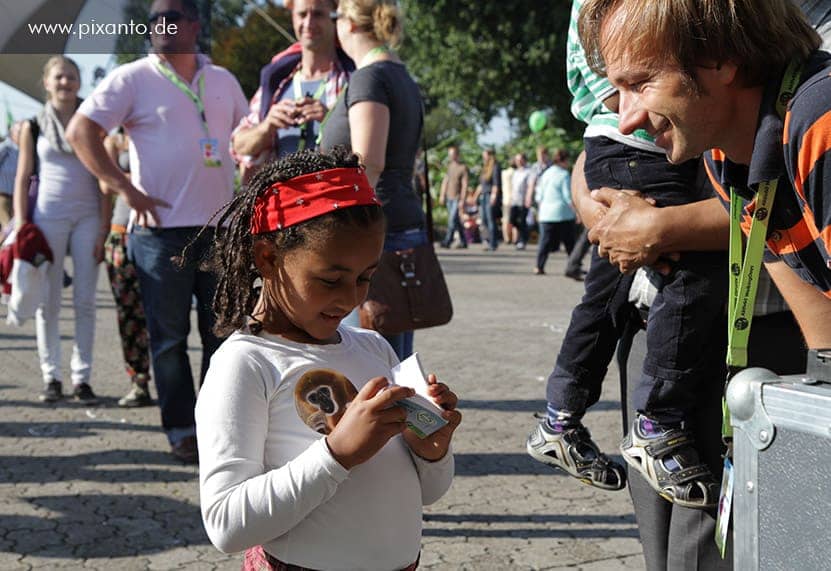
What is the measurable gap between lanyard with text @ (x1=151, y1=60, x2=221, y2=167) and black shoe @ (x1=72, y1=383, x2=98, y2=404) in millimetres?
2201

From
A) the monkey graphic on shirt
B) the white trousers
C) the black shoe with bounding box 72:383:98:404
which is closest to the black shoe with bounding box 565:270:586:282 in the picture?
the white trousers

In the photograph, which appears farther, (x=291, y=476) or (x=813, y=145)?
(x=291, y=476)

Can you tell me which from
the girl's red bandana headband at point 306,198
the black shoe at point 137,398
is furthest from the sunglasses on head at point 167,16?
the girl's red bandana headband at point 306,198

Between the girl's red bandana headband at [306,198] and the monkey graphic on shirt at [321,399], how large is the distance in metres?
0.31

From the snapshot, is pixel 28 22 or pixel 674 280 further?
pixel 28 22

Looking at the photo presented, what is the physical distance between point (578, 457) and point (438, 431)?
0.75 m

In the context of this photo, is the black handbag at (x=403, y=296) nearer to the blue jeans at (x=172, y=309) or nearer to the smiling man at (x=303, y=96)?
the smiling man at (x=303, y=96)

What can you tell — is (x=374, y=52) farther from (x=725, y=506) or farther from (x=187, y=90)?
(x=725, y=506)

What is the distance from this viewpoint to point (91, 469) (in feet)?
16.4

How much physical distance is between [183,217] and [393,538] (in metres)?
3.30

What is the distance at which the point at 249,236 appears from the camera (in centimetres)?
213

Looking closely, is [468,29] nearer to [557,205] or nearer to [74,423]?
[557,205]

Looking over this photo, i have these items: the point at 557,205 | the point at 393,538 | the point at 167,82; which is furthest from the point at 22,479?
the point at 557,205

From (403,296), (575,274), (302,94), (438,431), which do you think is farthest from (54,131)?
(575,274)
